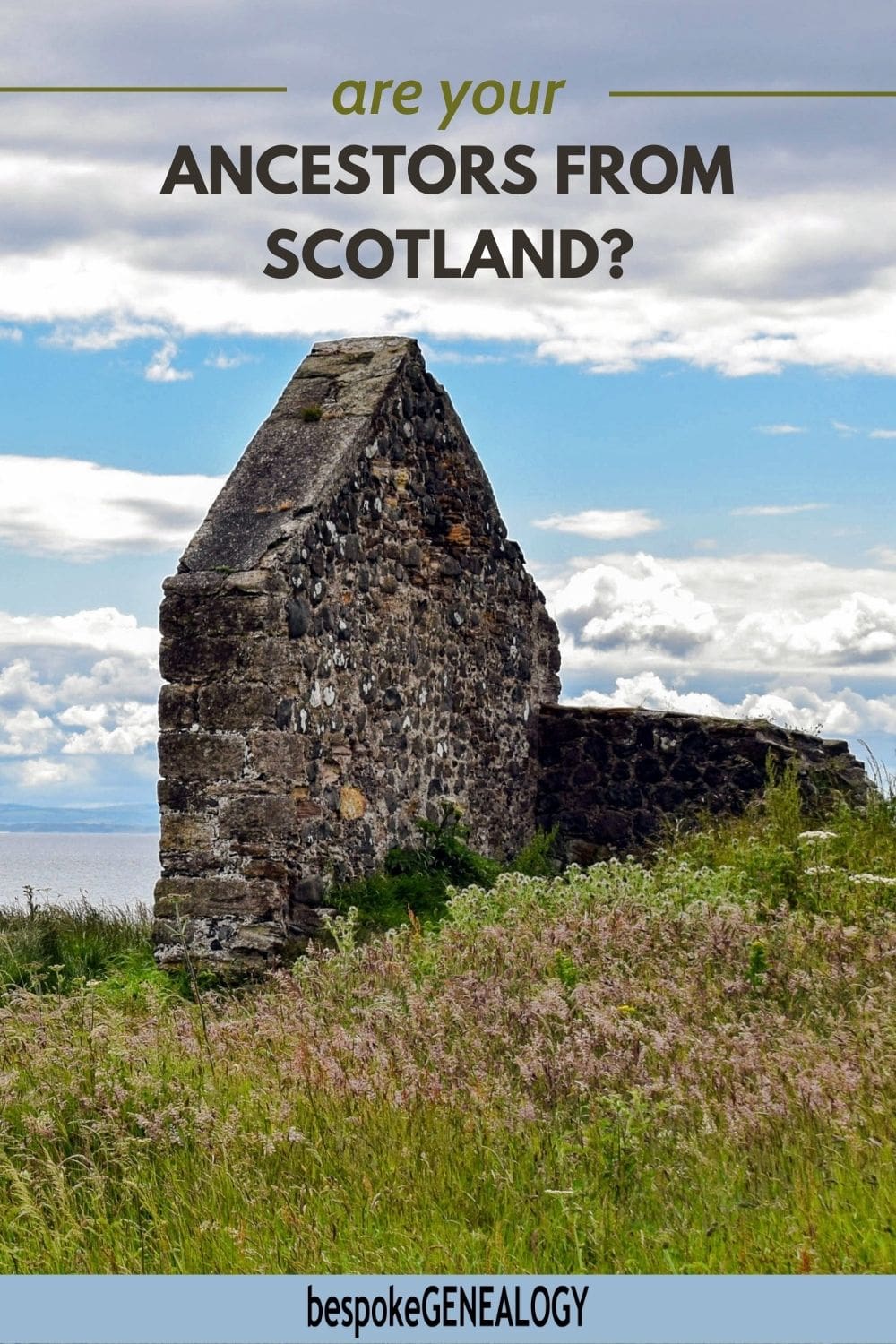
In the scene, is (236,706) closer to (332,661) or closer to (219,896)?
(332,661)

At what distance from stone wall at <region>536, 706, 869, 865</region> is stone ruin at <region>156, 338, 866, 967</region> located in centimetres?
2

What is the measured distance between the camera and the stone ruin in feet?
28.7

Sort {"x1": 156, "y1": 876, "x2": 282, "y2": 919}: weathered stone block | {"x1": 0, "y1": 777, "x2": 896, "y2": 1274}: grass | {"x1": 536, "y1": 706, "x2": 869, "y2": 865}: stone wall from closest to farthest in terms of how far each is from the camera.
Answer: {"x1": 0, "y1": 777, "x2": 896, "y2": 1274}: grass
{"x1": 156, "y1": 876, "x2": 282, "y2": 919}: weathered stone block
{"x1": 536, "y1": 706, "x2": 869, "y2": 865}: stone wall

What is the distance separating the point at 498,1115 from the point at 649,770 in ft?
28.1

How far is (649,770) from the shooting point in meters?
12.8

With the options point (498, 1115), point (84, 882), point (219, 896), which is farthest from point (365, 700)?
point (84, 882)

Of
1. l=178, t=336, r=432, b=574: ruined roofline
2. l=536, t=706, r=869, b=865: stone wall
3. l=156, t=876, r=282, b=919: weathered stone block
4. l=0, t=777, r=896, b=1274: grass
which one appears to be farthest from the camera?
l=536, t=706, r=869, b=865: stone wall

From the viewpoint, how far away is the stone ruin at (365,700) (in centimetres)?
873

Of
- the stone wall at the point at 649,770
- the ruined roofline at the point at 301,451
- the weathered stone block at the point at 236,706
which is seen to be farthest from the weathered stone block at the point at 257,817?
the stone wall at the point at 649,770

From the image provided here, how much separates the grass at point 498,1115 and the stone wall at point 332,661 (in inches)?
93.0

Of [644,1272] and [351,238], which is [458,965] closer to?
[644,1272]

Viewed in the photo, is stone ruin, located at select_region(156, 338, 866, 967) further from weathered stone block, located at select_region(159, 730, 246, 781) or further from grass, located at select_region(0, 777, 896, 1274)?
grass, located at select_region(0, 777, 896, 1274)

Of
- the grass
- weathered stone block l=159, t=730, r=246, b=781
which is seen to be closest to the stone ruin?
weathered stone block l=159, t=730, r=246, b=781

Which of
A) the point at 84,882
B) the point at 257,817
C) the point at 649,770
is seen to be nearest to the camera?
the point at 257,817
